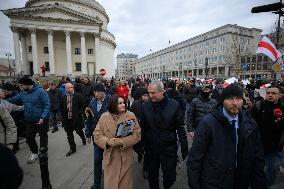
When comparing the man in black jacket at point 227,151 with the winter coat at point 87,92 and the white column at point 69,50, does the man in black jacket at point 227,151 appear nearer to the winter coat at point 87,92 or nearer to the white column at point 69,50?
the winter coat at point 87,92

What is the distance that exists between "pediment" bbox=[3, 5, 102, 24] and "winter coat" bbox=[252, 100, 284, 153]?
4359 centimetres

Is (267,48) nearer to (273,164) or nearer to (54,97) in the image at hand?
(273,164)

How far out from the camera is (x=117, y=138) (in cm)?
324

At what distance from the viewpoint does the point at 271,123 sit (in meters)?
3.65

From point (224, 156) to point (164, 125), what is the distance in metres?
1.27

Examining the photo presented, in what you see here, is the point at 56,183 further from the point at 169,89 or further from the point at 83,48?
the point at 83,48

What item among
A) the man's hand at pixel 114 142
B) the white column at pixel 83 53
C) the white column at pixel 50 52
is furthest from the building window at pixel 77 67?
the man's hand at pixel 114 142

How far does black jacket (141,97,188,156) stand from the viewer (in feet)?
11.3

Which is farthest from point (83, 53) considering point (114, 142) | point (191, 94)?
point (114, 142)

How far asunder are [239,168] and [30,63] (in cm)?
4927

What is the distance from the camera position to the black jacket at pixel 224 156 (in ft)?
7.65

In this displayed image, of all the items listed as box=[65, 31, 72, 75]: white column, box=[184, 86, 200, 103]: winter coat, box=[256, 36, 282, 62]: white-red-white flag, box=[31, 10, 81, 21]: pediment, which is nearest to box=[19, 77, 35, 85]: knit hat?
box=[184, 86, 200, 103]: winter coat

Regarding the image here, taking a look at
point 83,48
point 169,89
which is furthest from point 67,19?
point 169,89

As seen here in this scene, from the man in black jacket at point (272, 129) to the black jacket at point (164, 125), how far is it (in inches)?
59.4
